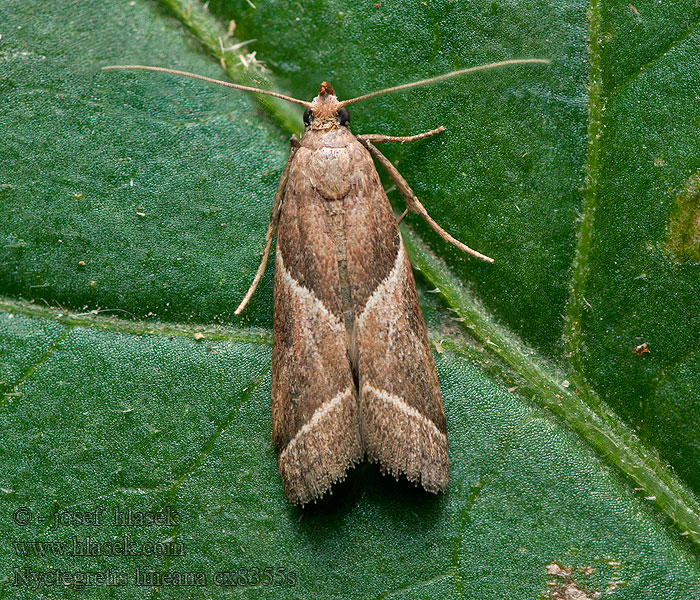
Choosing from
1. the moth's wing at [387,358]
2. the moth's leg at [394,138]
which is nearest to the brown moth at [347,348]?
the moth's wing at [387,358]

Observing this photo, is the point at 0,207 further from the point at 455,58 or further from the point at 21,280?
the point at 455,58

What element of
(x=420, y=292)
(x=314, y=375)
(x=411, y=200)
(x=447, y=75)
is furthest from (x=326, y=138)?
(x=314, y=375)

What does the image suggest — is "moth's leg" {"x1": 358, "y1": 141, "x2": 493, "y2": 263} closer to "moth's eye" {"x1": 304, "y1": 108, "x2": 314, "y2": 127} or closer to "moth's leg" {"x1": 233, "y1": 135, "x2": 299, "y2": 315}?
"moth's eye" {"x1": 304, "y1": 108, "x2": 314, "y2": 127}

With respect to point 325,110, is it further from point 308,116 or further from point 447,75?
point 447,75

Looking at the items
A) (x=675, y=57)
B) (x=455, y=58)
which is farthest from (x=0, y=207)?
(x=675, y=57)

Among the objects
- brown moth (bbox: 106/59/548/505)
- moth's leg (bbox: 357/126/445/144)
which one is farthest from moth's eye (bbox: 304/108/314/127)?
moth's leg (bbox: 357/126/445/144)

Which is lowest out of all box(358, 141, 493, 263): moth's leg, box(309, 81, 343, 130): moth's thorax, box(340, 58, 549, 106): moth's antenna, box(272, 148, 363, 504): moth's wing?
box(272, 148, 363, 504): moth's wing

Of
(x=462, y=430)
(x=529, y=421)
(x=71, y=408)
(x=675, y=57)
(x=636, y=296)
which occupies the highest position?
(x=675, y=57)
